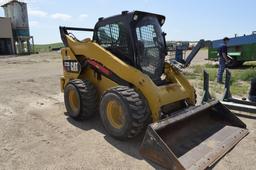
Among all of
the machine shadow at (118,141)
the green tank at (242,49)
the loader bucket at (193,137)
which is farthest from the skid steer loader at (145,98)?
the green tank at (242,49)

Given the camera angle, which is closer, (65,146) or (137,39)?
(65,146)

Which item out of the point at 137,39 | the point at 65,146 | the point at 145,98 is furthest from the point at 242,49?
the point at 65,146

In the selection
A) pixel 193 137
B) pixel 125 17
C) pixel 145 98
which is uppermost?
pixel 125 17

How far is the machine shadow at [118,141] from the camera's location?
3729 millimetres

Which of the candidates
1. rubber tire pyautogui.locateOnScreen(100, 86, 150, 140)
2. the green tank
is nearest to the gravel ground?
rubber tire pyautogui.locateOnScreen(100, 86, 150, 140)

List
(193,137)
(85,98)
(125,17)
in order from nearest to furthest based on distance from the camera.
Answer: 1. (193,137)
2. (125,17)
3. (85,98)

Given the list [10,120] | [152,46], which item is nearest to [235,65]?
[152,46]

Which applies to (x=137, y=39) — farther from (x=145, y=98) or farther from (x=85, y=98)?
(x=85, y=98)

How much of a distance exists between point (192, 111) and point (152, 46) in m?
1.44

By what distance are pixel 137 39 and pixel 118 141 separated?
1810 mm

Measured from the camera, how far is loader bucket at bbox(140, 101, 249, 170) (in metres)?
3.22

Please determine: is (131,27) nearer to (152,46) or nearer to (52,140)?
(152,46)

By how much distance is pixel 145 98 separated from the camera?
3986 millimetres

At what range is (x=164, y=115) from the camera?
4191 mm
